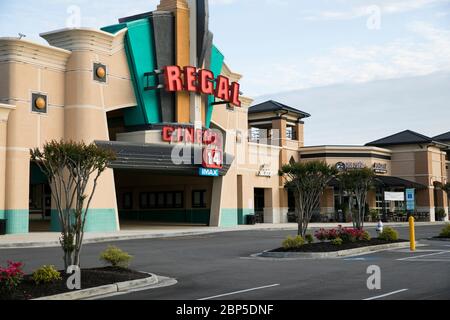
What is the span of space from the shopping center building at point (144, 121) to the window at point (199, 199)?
108 mm

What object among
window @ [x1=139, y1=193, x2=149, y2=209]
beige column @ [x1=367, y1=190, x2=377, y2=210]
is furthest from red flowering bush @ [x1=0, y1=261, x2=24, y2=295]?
beige column @ [x1=367, y1=190, x2=377, y2=210]

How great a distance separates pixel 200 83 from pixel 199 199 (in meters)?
13.2

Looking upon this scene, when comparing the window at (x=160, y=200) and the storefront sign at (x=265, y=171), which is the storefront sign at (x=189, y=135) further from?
the window at (x=160, y=200)

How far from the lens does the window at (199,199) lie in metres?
51.1

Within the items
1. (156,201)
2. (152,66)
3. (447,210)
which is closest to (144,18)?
(152,66)

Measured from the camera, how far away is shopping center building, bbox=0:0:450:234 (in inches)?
1359

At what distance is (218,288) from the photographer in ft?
45.1

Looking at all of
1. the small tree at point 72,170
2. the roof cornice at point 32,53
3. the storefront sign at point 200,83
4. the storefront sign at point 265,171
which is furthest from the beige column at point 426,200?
the small tree at point 72,170

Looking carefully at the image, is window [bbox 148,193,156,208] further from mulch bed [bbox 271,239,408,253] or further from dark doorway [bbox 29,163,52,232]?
mulch bed [bbox 271,239,408,253]

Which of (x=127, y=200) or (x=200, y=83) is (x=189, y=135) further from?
(x=127, y=200)

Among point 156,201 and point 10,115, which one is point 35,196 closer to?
point 156,201

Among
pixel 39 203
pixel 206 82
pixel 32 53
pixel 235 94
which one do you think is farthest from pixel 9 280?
pixel 39 203

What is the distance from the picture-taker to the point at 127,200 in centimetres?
5694

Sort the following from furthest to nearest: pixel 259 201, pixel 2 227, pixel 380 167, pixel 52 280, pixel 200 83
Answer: pixel 380 167, pixel 259 201, pixel 200 83, pixel 2 227, pixel 52 280
